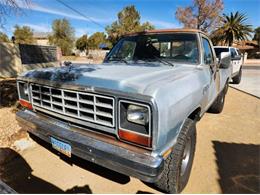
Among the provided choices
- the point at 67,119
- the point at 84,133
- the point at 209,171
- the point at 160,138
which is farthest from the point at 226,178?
the point at 67,119

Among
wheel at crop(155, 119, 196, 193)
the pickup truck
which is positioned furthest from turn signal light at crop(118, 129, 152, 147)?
wheel at crop(155, 119, 196, 193)

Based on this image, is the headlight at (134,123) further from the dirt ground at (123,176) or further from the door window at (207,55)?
the door window at (207,55)

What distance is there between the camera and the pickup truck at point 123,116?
74.9 inches

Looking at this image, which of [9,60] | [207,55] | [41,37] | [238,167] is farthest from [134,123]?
Result: [41,37]

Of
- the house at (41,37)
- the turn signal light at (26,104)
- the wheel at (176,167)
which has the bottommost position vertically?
the wheel at (176,167)

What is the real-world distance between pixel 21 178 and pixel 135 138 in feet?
6.32

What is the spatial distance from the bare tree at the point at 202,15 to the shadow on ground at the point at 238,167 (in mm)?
28547

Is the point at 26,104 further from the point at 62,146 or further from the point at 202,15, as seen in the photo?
the point at 202,15

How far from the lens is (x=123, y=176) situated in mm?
2945

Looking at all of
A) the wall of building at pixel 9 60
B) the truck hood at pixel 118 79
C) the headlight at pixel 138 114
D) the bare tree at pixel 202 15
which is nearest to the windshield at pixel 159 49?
the truck hood at pixel 118 79

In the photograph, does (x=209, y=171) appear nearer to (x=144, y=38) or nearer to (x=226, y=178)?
(x=226, y=178)

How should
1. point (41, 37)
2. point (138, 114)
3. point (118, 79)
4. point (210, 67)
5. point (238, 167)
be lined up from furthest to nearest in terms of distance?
point (41, 37) → point (210, 67) → point (238, 167) → point (118, 79) → point (138, 114)

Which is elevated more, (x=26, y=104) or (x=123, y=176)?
(x=26, y=104)

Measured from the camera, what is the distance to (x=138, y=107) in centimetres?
194
